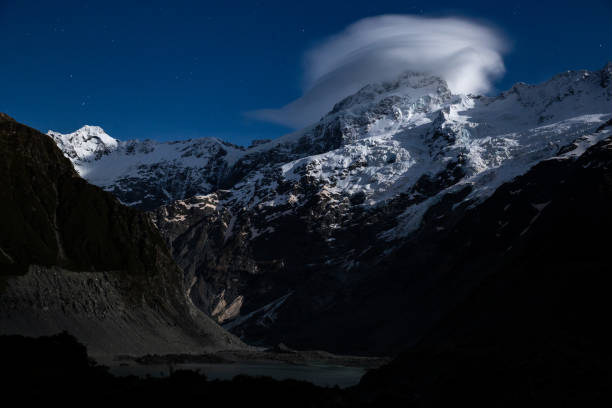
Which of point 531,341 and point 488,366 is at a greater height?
point 531,341

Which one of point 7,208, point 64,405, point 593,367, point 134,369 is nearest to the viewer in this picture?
point 64,405

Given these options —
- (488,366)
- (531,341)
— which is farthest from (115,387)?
(531,341)

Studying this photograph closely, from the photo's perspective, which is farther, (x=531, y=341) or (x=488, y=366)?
(x=531, y=341)

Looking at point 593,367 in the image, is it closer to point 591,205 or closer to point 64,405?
point 64,405

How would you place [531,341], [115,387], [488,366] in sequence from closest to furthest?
[488,366] → [115,387] → [531,341]

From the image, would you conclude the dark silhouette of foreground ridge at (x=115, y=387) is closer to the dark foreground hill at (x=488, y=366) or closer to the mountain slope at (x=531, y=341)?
the dark foreground hill at (x=488, y=366)

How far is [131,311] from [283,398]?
454 ft

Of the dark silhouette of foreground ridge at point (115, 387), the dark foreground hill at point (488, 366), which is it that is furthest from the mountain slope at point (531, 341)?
the dark silhouette of foreground ridge at point (115, 387)

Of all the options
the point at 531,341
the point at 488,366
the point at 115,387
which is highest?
the point at 531,341

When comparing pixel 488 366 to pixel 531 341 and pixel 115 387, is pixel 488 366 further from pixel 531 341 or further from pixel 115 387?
pixel 115 387

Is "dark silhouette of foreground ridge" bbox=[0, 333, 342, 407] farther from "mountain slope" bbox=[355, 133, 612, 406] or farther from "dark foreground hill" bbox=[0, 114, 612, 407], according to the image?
"mountain slope" bbox=[355, 133, 612, 406]

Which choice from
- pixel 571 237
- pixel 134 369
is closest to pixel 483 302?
pixel 571 237

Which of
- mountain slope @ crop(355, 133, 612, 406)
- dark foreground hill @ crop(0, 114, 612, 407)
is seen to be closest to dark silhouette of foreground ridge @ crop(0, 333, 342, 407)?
dark foreground hill @ crop(0, 114, 612, 407)

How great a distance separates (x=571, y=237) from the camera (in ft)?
332
